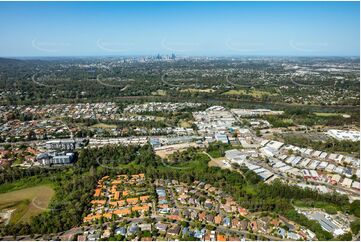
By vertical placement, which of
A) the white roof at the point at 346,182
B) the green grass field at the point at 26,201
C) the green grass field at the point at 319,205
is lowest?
the green grass field at the point at 26,201

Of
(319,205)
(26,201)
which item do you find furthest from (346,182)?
(26,201)

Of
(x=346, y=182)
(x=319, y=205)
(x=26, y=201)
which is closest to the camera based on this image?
(x=319, y=205)

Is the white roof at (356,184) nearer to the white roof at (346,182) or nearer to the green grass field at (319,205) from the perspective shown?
the white roof at (346,182)

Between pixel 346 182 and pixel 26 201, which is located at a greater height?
pixel 346 182

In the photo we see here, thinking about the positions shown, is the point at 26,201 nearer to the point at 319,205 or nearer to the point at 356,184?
the point at 319,205

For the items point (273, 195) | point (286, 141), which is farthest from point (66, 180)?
point (286, 141)

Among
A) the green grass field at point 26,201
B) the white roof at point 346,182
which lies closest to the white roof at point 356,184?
the white roof at point 346,182

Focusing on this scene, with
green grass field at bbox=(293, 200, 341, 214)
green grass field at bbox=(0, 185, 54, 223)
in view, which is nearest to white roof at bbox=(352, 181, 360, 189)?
green grass field at bbox=(293, 200, 341, 214)

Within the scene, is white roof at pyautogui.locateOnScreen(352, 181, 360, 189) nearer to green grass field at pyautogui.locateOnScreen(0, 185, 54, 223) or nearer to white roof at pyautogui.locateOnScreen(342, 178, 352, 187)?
white roof at pyautogui.locateOnScreen(342, 178, 352, 187)

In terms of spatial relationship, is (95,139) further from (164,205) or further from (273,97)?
(273,97)
